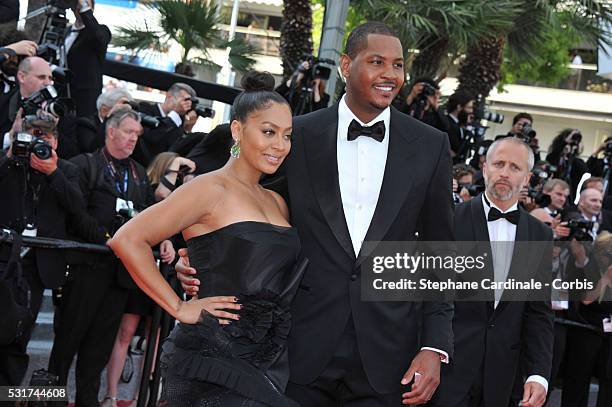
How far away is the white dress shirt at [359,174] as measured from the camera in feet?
11.9

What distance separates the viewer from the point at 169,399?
335cm

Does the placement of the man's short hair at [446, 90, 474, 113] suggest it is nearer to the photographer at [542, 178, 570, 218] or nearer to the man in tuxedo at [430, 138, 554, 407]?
the photographer at [542, 178, 570, 218]

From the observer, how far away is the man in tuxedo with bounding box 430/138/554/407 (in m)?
4.79

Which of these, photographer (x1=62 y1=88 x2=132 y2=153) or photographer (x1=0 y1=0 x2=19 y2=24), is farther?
photographer (x1=0 y1=0 x2=19 y2=24)

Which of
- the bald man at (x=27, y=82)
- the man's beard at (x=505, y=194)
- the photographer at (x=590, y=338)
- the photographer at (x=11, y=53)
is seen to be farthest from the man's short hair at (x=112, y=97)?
the photographer at (x=590, y=338)

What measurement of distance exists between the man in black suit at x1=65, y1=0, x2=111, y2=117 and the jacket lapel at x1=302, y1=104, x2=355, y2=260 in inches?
163

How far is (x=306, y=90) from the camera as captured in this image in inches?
305

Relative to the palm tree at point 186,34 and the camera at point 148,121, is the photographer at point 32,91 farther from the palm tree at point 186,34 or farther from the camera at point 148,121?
Result: the palm tree at point 186,34

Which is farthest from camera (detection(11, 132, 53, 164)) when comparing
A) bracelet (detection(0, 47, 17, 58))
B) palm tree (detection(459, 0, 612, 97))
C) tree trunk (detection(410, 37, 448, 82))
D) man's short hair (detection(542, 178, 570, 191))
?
palm tree (detection(459, 0, 612, 97))

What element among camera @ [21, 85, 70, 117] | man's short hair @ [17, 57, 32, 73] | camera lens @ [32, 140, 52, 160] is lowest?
camera lens @ [32, 140, 52, 160]

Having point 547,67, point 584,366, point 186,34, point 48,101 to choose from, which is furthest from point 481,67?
point 547,67

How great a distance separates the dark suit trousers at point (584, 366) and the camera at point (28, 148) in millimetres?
4483

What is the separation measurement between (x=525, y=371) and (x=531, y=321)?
0.26m

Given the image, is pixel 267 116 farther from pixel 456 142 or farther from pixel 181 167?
pixel 456 142
